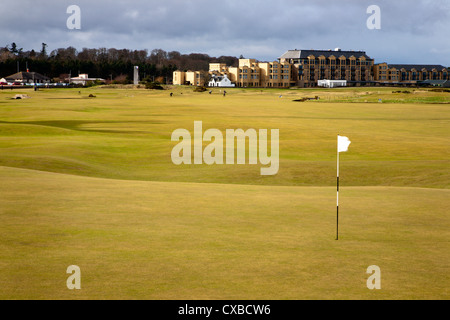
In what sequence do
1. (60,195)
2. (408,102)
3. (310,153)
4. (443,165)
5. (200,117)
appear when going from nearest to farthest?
(60,195) < (443,165) < (310,153) < (200,117) < (408,102)

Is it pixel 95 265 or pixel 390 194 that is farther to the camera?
A: pixel 390 194

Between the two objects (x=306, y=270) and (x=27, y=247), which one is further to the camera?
(x=27, y=247)

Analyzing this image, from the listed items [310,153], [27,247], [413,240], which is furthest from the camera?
[310,153]

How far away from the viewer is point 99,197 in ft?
66.1

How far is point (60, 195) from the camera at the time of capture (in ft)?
65.5
